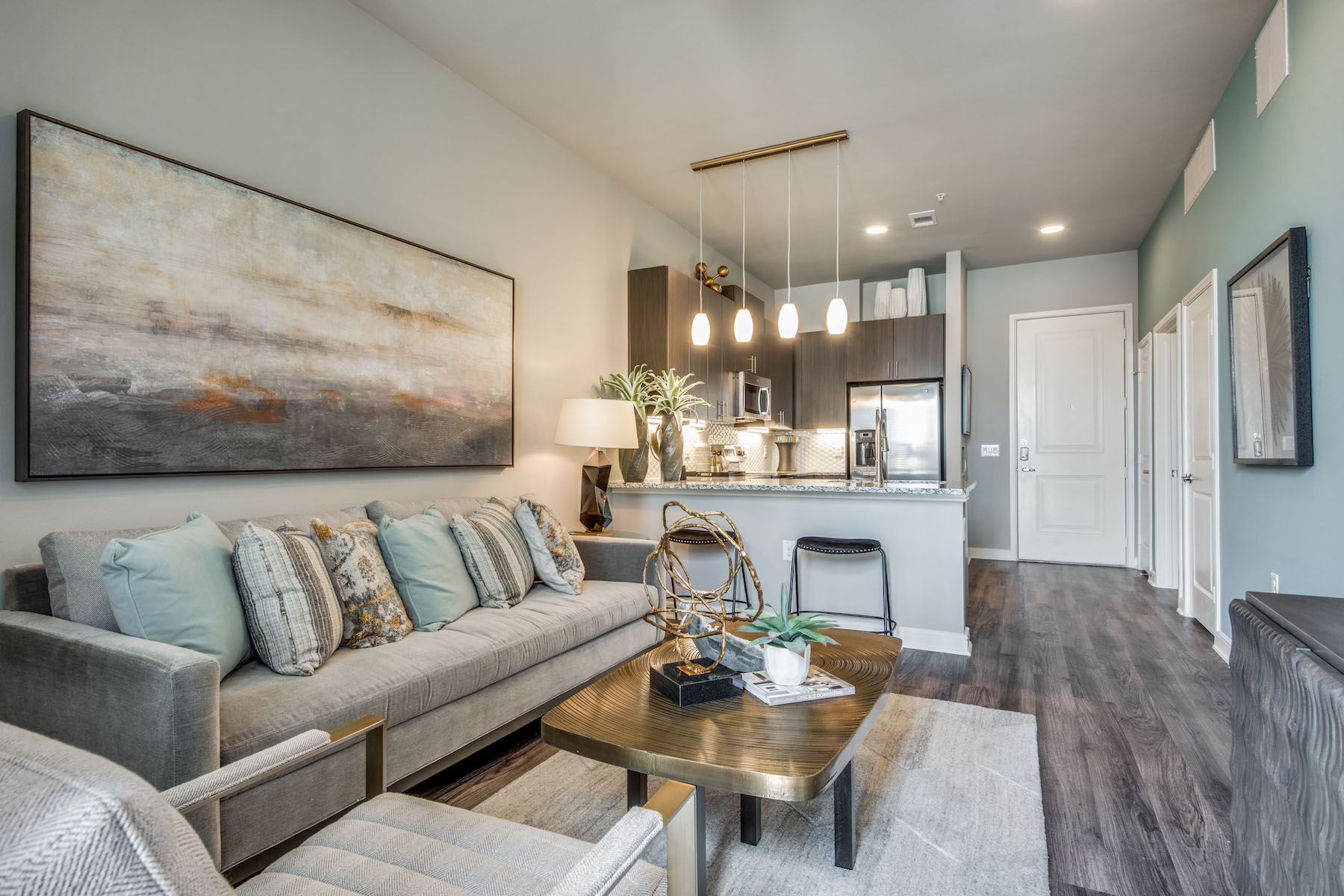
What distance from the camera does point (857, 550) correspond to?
365cm

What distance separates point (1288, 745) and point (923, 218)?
4873mm

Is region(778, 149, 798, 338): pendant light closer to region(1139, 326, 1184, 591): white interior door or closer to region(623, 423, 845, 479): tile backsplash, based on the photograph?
region(623, 423, 845, 479): tile backsplash

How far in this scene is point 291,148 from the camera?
2555mm

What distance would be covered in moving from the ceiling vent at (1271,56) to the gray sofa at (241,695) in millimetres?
3554

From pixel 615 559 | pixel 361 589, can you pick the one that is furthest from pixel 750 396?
pixel 361 589

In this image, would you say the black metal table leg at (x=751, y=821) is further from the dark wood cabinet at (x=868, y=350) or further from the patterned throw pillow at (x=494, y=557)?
the dark wood cabinet at (x=868, y=350)

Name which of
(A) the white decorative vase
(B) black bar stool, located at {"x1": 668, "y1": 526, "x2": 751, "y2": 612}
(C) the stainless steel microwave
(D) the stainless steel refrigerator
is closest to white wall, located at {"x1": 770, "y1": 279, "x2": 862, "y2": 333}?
(D) the stainless steel refrigerator

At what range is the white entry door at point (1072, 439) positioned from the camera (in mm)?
6273

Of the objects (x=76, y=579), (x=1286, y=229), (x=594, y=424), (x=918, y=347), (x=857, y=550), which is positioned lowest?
(x=857, y=550)

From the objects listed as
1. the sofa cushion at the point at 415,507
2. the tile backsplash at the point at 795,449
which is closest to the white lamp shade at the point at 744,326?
the sofa cushion at the point at 415,507

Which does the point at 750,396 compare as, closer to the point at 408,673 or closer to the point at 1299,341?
the point at 1299,341

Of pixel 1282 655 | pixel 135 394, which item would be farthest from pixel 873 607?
pixel 135 394

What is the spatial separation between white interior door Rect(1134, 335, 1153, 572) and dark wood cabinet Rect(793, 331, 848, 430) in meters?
2.47

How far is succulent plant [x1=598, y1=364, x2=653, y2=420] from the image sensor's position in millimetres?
4426
